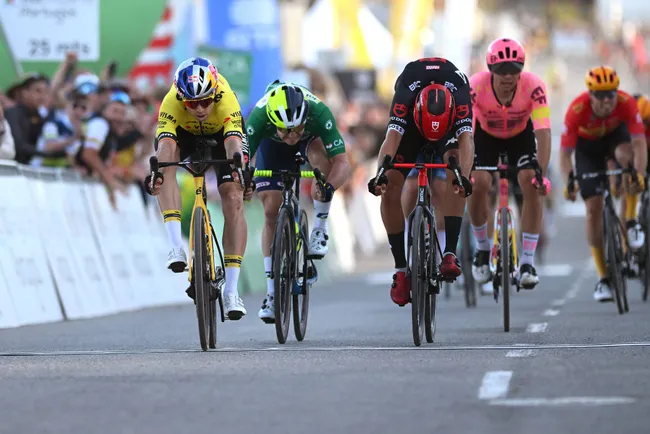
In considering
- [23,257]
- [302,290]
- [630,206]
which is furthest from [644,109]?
[23,257]

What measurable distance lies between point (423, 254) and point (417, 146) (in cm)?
124

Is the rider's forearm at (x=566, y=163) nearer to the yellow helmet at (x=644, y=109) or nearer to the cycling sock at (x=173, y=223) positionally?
the yellow helmet at (x=644, y=109)

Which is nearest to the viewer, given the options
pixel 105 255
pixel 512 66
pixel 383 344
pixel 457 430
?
pixel 457 430

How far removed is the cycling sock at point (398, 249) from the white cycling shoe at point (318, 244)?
0.51 metres

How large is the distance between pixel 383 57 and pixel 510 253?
3295 cm

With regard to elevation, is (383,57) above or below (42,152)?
above

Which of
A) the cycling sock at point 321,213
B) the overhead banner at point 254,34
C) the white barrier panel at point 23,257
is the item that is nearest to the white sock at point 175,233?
the cycling sock at point 321,213

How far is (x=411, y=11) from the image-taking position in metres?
46.8

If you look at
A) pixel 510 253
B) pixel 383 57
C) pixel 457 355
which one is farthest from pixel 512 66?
pixel 383 57

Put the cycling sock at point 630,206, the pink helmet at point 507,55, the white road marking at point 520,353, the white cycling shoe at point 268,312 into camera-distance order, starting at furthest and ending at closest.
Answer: the cycling sock at point 630,206 → the pink helmet at point 507,55 → the white cycling shoe at point 268,312 → the white road marking at point 520,353

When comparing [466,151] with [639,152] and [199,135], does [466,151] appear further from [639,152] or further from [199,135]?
[639,152]

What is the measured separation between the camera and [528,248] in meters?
13.9

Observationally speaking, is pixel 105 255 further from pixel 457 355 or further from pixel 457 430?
pixel 457 430

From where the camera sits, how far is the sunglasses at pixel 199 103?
11238 mm
